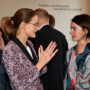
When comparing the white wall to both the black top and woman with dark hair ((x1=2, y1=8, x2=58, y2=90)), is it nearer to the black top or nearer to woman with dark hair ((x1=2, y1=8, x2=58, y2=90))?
the black top

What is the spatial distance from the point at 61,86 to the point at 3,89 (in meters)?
0.88

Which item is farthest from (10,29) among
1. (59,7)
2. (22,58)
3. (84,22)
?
(59,7)

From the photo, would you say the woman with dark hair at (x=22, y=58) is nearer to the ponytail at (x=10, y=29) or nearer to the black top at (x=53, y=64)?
the ponytail at (x=10, y=29)

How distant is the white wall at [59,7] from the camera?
11.2 feet

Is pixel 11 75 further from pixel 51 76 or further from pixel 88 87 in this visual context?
pixel 51 76

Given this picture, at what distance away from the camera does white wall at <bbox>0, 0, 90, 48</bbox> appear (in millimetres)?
3426

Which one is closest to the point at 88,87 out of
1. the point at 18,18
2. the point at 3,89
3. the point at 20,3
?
the point at 3,89

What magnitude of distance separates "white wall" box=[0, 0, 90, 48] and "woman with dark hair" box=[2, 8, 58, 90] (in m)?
1.99

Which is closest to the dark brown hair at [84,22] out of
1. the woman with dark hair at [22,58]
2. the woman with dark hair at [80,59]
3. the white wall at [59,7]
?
the woman with dark hair at [80,59]

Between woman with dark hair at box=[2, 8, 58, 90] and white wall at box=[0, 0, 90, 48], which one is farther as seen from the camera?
white wall at box=[0, 0, 90, 48]

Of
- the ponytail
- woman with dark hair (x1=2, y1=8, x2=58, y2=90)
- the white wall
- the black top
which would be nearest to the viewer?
woman with dark hair (x1=2, y1=8, x2=58, y2=90)

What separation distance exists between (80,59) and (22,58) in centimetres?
52

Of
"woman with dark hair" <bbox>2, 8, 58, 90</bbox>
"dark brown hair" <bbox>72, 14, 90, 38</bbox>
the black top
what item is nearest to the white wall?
the black top

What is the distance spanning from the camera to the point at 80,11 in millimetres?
3438
